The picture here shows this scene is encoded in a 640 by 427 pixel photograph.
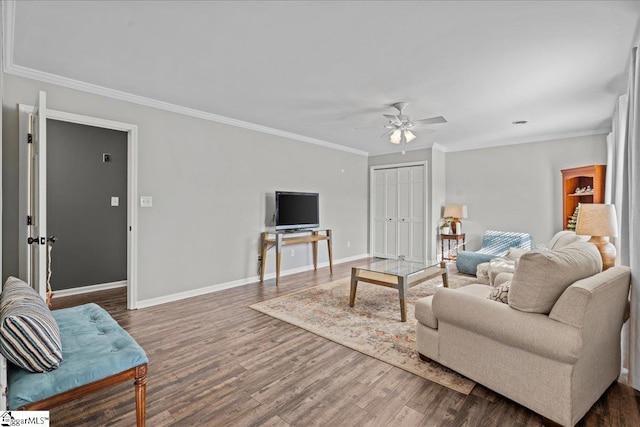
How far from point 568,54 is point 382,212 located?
4804mm

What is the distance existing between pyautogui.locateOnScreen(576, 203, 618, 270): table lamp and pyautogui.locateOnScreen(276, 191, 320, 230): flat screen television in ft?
12.2

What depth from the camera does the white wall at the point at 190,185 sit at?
3040 mm

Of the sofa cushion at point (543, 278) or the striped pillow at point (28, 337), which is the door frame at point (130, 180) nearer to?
the striped pillow at point (28, 337)

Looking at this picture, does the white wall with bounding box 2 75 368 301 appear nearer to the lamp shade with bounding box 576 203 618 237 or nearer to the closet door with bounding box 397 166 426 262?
the closet door with bounding box 397 166 426 262

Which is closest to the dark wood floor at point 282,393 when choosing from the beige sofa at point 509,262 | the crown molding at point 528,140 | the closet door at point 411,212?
the beige sofa at point 509,262

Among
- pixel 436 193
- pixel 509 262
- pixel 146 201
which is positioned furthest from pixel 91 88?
pixel 436 193

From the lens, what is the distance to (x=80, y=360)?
4.97 ft

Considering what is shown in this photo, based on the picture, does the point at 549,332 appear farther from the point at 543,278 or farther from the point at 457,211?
the point at 457,211

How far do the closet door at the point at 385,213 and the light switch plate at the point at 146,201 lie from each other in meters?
4.86

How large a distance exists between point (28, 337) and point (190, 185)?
9.90 feet

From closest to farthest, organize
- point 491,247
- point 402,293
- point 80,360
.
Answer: point 80,360, point 402,293, point 491,247

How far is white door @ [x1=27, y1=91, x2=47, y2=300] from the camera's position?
2.40 m

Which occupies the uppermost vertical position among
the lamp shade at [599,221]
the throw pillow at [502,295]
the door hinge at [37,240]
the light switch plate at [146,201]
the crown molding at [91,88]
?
the crown molding at [91,88]

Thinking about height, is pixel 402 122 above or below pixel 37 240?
above
